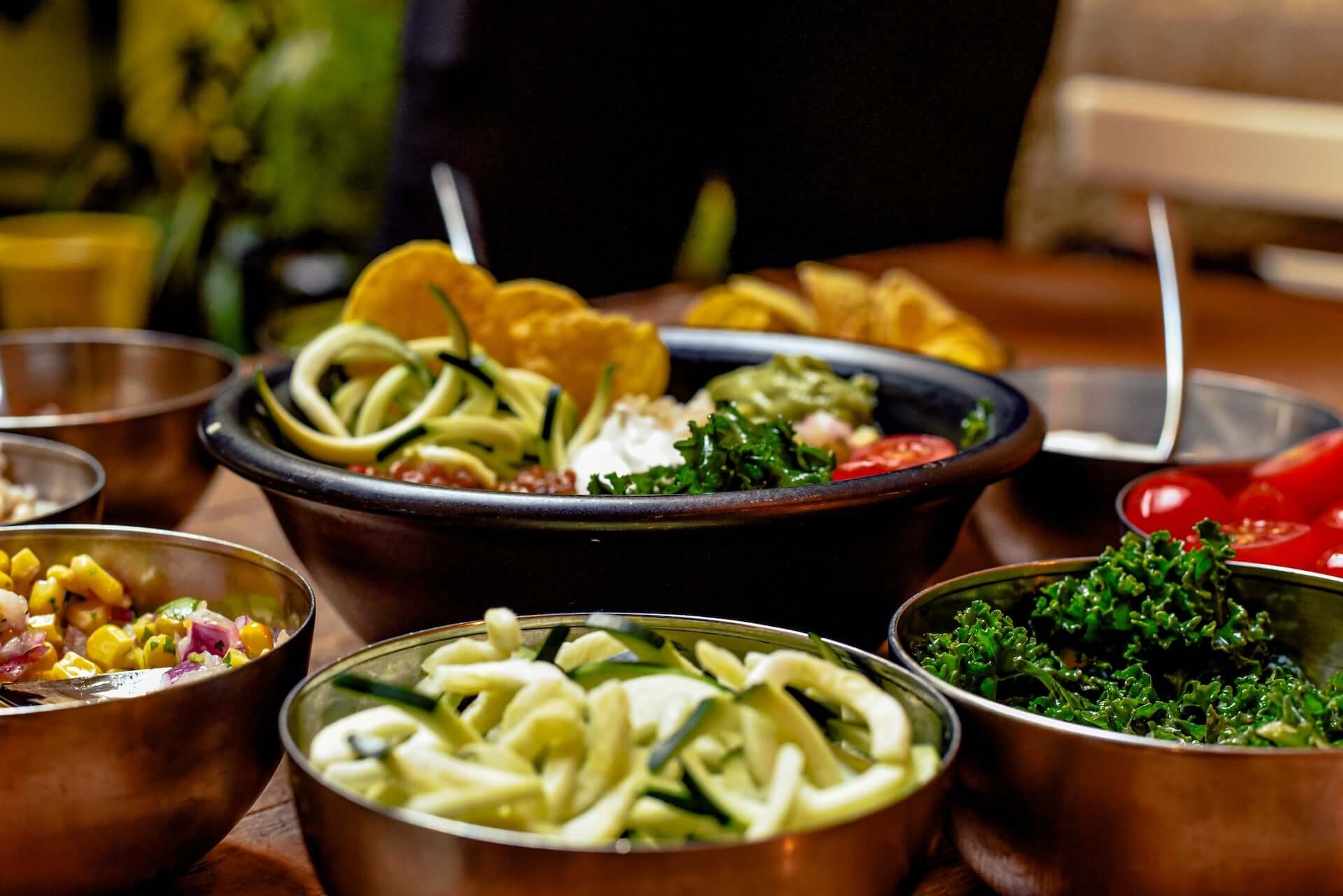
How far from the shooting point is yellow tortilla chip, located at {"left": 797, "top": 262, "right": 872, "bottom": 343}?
6.12 ft

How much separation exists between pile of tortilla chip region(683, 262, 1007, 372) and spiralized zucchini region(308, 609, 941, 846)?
3.44 ft

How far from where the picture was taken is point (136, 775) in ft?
2.41

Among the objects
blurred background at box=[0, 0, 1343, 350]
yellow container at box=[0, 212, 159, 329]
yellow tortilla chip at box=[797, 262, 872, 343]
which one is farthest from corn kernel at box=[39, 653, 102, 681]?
yellow container at box=[0, 212, 159, 329]

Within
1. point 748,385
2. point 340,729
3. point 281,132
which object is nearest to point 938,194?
point 281,132

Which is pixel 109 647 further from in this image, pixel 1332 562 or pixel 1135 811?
pixel 1332 562

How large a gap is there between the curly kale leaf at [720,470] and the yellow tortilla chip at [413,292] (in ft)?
1.48

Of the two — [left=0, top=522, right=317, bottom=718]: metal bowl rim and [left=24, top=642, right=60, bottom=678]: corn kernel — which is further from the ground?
[left=0, top=522, right=317, bottom=718]: metal bowl rim

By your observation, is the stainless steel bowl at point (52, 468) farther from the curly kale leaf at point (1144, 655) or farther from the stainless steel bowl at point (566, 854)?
the curly kale leaf at point (1144, 655)

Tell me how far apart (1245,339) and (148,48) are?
13.6 feet

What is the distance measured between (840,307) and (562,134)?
4.53 feet

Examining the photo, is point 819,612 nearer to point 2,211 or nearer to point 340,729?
point 340,729

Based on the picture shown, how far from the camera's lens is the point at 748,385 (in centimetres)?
139

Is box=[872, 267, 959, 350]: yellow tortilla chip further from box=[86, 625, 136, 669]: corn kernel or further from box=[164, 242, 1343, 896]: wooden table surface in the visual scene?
box=[86, 625, 136, 669]: corn kernel

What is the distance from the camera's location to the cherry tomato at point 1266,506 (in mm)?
1194
